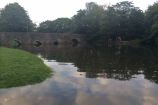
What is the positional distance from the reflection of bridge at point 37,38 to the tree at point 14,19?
1007 cm

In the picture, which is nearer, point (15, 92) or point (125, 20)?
point (15, 92)

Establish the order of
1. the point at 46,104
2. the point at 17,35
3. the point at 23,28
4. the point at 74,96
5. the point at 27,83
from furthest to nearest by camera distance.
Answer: the point at 23,28 < the point at 17,35 < the point at 27,83 < the point at 74,96 < the point at 46,104

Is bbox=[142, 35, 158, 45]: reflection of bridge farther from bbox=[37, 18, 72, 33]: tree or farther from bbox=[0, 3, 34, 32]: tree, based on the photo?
bbox=[37, 18, 72, 33]: tree

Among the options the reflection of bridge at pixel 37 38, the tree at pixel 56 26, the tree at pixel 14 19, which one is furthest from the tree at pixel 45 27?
the reflection of bridge at pixel 37 38

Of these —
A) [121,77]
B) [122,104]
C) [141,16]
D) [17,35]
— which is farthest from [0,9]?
[122,104]

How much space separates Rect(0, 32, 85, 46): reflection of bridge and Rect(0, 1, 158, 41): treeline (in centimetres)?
544

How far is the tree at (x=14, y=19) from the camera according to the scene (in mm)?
102000


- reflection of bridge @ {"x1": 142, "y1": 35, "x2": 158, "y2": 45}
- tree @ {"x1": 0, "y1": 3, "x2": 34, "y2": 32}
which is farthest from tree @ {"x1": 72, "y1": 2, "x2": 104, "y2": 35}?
reflection of bridge @ {"x1": 142, "y1": 35, "x2": 158, "y2": 45}

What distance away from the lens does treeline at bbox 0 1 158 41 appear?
89.3 m

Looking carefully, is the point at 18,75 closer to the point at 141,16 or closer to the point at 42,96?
the point at 42,96

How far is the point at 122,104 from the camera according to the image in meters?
12.3

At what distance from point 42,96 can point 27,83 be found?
108 inches

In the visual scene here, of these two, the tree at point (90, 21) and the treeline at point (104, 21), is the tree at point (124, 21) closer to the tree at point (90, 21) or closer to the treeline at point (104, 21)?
the treeline at point (104, 21)

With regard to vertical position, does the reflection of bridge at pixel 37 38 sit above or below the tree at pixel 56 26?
below
